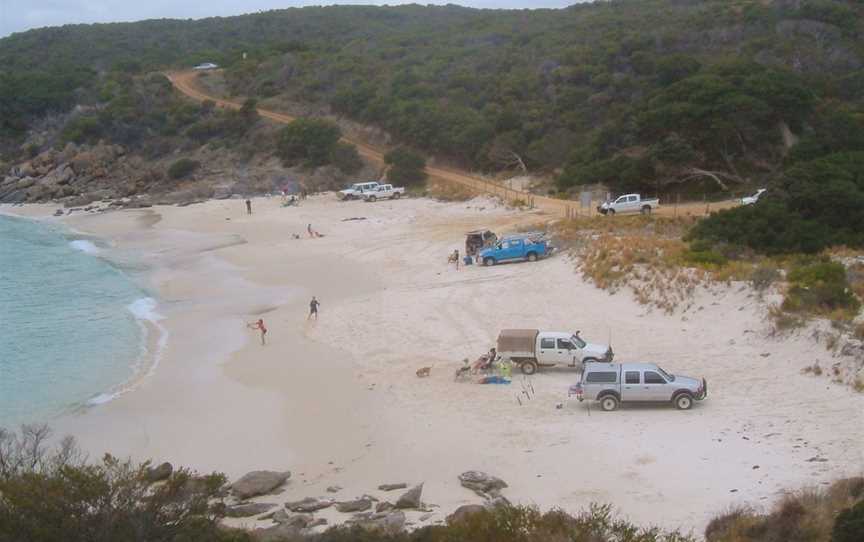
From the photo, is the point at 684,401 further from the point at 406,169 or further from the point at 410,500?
the point at 406,169

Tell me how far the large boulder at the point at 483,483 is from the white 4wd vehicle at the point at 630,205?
90.1 feet

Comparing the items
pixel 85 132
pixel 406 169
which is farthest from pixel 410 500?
pixel 85 132

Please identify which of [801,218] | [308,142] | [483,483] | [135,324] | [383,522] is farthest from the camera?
[308,142]

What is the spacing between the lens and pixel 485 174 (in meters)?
60.6

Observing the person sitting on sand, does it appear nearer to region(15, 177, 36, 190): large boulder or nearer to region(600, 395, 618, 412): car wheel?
region(600, 395, 618, 412): car wheel

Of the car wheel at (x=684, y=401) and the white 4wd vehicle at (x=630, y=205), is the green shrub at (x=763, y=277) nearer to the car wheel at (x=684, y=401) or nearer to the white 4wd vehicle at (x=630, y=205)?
the car wheel at (x=684, y=401)

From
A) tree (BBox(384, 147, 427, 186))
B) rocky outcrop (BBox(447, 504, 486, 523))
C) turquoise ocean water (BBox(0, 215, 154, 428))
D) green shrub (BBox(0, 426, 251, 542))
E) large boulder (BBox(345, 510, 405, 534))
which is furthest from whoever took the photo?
tree (BBox(384, 147, 427, 186))

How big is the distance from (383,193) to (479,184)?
252 inches

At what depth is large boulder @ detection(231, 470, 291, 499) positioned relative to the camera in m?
16.8

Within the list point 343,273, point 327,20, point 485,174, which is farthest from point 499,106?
point 327,20

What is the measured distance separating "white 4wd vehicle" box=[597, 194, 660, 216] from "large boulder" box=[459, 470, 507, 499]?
90.1ft

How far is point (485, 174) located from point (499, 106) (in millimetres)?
8091

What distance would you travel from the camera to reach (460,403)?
69.5 feet

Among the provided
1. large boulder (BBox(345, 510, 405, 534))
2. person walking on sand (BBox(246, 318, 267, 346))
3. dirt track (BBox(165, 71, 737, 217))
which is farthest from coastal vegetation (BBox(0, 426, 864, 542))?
dirt track (BBox(165, 71, 737, 217))
